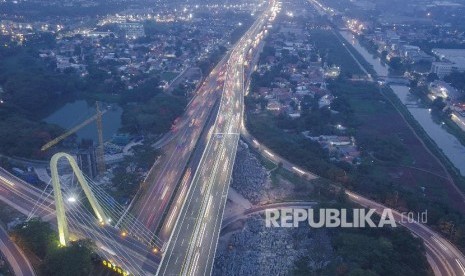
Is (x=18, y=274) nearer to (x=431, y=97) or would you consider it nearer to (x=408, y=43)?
(x=431, y=97)

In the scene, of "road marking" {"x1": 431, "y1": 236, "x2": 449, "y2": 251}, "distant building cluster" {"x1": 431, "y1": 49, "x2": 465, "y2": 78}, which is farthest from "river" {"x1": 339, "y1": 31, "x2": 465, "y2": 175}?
"road marking" {"x1": 431, "y1": 236, "x2": 449, "y2": 251}

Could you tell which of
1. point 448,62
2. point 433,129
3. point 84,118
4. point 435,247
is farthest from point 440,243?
Answer: point 448,62

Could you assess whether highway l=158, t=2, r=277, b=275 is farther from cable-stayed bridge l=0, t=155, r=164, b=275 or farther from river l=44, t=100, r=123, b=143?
river l=44, t=100, r=123, b=143

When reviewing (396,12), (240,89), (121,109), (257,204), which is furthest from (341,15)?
(257,204)

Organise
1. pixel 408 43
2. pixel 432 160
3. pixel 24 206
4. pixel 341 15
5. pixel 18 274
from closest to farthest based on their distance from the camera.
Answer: pixel 18 274, pixel 24 206, pixel 432 160, pixel 408 43, pixel 341 15

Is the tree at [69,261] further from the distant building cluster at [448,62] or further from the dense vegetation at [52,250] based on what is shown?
the distant building cluster at [448,62]

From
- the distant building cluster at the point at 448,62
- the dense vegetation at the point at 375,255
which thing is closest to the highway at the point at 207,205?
the dense vegetation at the point at 375,255

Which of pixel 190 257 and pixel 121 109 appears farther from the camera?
pixel 121 109
